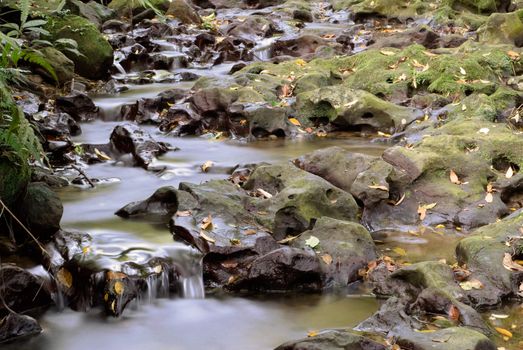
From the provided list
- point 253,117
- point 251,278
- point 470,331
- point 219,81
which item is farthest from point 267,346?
point 219,81

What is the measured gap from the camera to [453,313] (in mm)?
4742

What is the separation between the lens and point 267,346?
4.79 metres

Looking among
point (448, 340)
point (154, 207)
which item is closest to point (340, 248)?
point (448, 340)

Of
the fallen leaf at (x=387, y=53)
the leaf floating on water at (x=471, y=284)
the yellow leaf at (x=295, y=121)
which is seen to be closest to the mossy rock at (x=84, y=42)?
the yellow leaf at (x=295, y=121)

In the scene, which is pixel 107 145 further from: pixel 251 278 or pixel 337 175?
pixel 251 278

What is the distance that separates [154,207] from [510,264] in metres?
3.24

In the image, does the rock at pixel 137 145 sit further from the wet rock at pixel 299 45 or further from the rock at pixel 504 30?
the rock at pixel 504 30

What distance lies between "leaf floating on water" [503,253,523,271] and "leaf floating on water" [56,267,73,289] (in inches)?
136

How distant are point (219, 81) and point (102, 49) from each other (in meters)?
2.37

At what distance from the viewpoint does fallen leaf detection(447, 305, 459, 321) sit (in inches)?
186

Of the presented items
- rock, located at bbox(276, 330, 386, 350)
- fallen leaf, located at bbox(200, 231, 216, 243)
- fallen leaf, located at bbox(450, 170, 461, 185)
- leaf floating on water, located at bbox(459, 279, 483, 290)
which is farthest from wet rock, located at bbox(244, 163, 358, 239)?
rock, located at bbox(276, 330, 386, 350)

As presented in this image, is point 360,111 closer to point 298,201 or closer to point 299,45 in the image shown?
point 298,201

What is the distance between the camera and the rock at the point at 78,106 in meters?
10.1

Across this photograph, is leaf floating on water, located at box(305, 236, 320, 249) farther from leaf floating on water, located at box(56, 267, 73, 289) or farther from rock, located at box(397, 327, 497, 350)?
leaf floating on water, located at box(56, 267, 73, 289)
